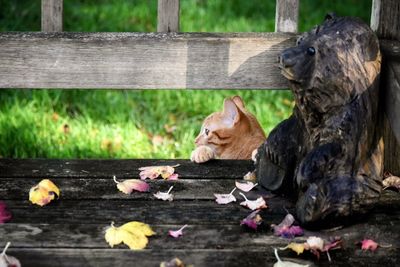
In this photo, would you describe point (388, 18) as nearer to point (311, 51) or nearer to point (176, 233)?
point (311, 51)

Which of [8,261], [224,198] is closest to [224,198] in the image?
[224,198]

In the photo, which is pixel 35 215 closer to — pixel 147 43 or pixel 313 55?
pixel 147 43

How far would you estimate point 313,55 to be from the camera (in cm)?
248

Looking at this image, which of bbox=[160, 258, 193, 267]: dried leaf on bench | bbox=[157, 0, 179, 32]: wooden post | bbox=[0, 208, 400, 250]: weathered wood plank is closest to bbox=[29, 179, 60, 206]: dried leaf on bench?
bbox=[0, 208, 400, 250]: weathered wood plank

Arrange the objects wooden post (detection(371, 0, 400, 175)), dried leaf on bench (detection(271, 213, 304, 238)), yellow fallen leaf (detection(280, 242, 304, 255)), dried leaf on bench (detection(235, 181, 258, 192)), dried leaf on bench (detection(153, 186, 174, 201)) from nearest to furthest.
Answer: yellow fallen leaf (detection(280, 242, 304, 255)), dried leaf on bench (detection(271, 213, 304, 238)), wooden post (detection(371, 0, 400, 175)), dried leaf on bench (detection(153, 186, 174, 201)), dried leaf on bench (detection(235, 181, 258, 192))

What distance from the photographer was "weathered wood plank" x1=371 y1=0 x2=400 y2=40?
2.88m

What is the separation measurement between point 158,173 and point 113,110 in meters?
1.67

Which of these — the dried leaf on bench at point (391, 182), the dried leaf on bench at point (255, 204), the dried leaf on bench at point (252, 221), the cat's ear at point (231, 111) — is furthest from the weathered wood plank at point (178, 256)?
the cat's ear at point (231, 111)

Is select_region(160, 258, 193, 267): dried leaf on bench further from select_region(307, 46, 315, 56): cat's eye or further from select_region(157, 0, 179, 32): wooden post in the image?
select_region(157, 0, 179, 32): wooden post

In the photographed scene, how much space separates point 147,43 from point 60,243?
91 centimetres

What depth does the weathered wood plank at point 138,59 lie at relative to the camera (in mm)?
2953

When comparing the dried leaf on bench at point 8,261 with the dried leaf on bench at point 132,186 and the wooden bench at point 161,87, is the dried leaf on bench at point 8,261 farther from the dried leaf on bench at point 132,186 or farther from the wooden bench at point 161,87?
the dried leaf on bench at point 132,186

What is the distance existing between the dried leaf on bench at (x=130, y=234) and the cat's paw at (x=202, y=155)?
2.36ft

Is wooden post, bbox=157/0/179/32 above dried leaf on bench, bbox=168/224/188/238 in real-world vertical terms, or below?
above
